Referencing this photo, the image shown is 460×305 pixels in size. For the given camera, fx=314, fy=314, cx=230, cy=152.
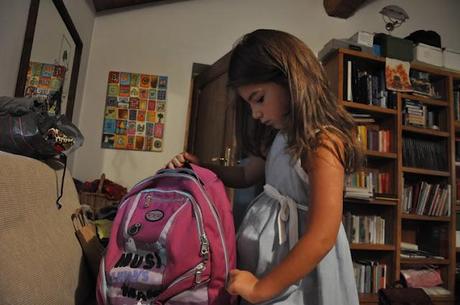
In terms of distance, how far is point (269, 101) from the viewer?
681mm

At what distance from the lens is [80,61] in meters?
1.96

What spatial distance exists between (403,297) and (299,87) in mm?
1568

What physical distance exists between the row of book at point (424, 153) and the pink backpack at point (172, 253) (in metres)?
1.88

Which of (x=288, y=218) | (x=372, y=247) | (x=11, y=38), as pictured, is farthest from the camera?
(x=372, y=247)

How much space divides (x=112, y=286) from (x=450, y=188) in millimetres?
2256

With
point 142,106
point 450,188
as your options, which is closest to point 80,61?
point 142,106

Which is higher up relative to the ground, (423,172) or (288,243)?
(423,172)

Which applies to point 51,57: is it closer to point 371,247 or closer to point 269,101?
point 269,101

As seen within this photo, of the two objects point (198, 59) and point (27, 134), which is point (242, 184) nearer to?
point (27, 134)

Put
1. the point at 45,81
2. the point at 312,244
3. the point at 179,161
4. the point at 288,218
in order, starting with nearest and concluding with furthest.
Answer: the point at 312,244
the point at 288,218
the point at 179,161
the point at 45,81

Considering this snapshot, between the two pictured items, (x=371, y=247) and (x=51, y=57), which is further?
(x=371, y=247)

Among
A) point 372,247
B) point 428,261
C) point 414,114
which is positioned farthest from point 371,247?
point 414,114

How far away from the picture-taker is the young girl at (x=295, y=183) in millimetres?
550

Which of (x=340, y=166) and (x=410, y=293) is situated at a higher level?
(x=340, y=166)
